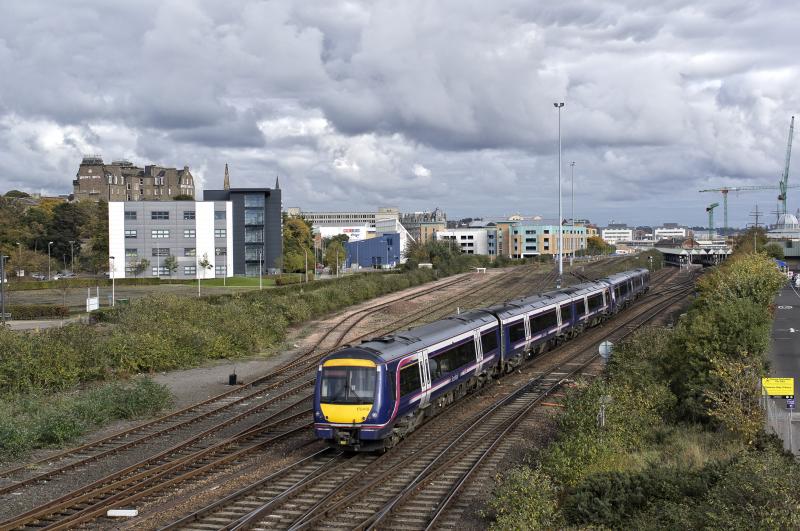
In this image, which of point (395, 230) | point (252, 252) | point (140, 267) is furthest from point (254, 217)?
point (395, 230)

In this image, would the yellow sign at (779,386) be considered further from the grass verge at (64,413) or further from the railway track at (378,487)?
the grass verge at (64,413)

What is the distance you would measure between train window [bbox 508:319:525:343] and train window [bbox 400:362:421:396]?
9980 mm

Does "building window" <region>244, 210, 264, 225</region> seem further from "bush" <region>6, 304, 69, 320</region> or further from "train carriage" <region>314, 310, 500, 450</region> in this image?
"train carriage" <region>314, 310, 500, 450</region>

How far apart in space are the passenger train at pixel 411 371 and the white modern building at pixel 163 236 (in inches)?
2732

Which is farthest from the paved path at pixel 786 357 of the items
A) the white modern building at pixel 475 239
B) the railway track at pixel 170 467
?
the white modern building at pixel 475 239

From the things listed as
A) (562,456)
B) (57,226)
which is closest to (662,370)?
(562,456)

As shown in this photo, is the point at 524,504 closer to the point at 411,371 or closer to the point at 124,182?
the point at 411,371

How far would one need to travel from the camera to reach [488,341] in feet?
86.1

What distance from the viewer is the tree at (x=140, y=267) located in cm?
8969

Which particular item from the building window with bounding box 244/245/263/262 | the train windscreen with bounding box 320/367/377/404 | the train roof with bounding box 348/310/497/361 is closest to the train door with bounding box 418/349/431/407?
the train roof with bounding box 348/310/497/361

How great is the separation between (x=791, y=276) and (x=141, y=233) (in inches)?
3134

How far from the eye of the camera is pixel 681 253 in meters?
136

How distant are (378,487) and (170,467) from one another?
528 cm

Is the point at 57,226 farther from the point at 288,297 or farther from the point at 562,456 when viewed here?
the point at 562,456
